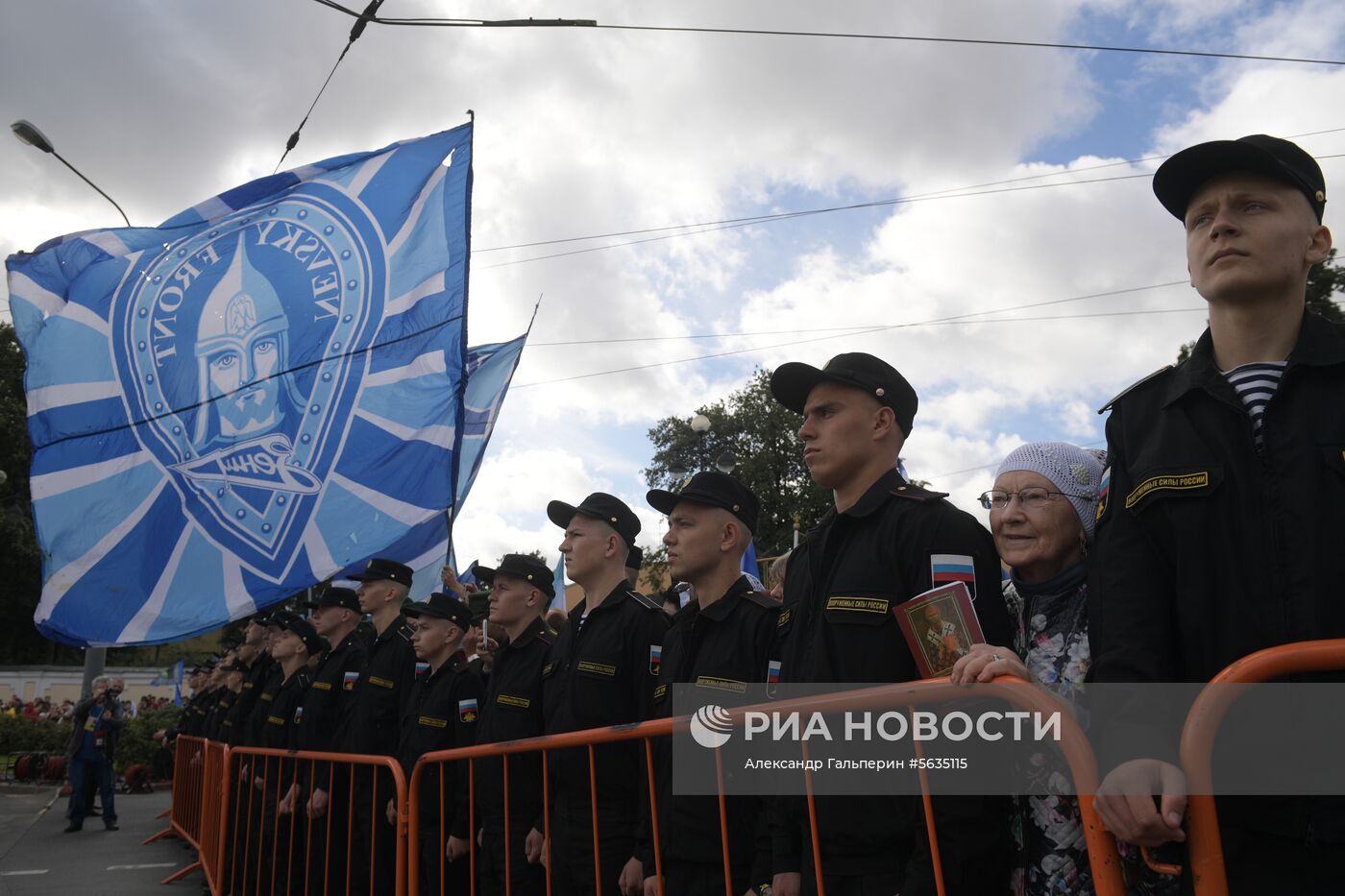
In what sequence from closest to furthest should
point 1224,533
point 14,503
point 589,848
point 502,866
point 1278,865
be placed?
point 1278,865 → point 1224,533 → point 589,848 → point 502,866 → point 14,503

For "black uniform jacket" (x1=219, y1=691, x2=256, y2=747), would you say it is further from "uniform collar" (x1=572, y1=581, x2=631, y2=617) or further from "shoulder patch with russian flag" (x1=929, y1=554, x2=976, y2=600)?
"shoulder patch with russian flag" (x1=929, y1=554, x2=976, y2=600)

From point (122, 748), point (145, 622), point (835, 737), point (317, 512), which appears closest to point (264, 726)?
point (145, 622)

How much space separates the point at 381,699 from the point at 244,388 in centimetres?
239

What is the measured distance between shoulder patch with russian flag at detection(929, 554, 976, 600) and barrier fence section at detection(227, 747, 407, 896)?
3.27 meters

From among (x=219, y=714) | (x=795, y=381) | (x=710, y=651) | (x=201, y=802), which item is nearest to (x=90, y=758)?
(x=219, y=714)

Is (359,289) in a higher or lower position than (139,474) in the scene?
higher

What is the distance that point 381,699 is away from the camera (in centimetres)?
677

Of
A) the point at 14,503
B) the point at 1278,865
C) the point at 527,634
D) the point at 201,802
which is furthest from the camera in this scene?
the point at 14,503

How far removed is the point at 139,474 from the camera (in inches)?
274

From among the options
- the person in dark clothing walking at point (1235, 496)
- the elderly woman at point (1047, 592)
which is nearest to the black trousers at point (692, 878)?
the elderly woman at point (1047, 592)

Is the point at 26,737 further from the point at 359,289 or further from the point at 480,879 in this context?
the point at 480,879

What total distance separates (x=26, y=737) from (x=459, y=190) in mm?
22794

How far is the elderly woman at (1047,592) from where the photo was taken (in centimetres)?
221

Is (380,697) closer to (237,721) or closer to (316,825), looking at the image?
(316,825)
